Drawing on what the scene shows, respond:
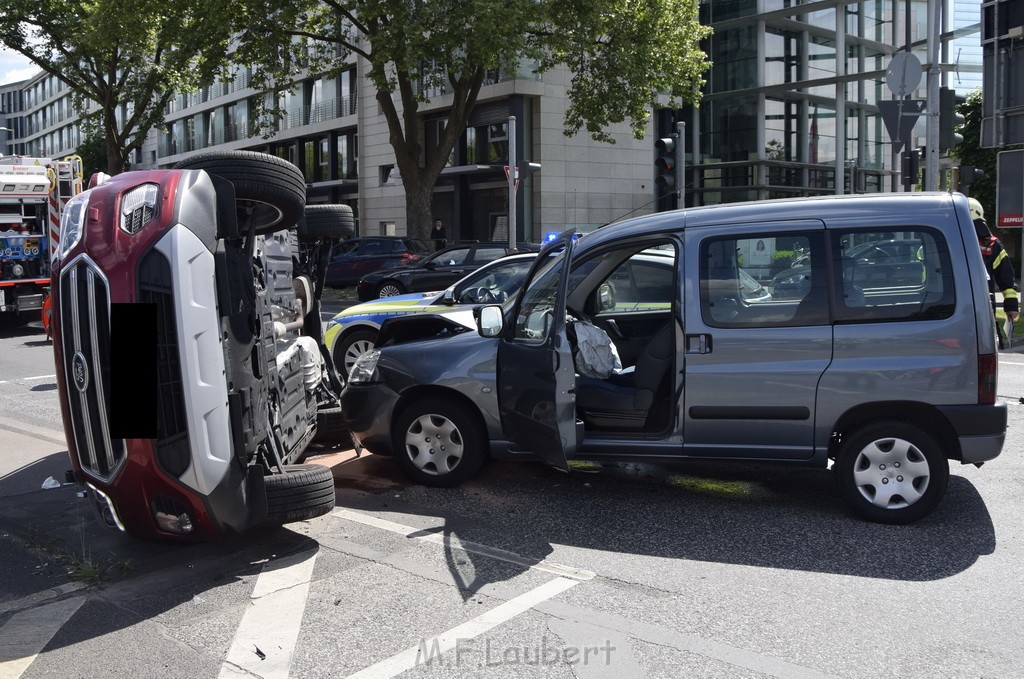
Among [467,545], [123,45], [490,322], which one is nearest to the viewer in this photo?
[467,545]

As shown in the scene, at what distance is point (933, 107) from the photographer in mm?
14891

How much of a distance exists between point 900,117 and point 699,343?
29.5 feet

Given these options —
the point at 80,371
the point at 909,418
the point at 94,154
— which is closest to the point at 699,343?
the point at 909,418

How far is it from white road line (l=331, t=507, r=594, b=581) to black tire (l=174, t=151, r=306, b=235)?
1813 millimetres

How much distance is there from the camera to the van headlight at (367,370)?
653cm

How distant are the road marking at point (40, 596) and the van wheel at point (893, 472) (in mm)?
4129

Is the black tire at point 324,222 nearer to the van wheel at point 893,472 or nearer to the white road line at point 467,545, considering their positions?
the white road line at point 467,545

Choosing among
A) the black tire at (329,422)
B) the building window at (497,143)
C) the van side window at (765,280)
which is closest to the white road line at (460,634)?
the van side window at (765,280)

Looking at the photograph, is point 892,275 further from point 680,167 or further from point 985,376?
point 680,167

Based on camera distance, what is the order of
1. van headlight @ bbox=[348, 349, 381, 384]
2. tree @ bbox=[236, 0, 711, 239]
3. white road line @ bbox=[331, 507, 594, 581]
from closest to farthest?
white road line @ bbox=[331, 507, 594, 581]
van headlight @ bbox=[348, 349, 381, 384]
tree @ bbox=[236, 0, 711, 239]

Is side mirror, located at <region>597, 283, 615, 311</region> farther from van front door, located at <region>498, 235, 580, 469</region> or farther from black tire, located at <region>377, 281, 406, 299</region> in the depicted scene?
black tire, located at <region>377, 281, 406, 299</region>

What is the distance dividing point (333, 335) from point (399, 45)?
13.1 m

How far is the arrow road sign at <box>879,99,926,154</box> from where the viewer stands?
1301cm

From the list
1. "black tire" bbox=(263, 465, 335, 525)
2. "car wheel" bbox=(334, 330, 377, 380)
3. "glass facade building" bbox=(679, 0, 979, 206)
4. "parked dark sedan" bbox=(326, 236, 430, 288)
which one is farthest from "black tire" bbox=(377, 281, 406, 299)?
"glass facade building" bbox=(679, 0, 979, 206)
